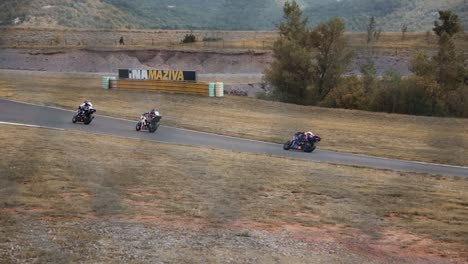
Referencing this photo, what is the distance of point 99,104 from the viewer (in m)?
38.8

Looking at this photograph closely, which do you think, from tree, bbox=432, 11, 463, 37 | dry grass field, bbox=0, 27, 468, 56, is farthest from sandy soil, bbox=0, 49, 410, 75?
tree, bbox=432, 11, 463, 37

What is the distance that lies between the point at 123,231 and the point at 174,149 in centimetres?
1187

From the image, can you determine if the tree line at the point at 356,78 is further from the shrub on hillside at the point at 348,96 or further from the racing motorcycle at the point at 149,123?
the racing motorcycle at the point at 149,123

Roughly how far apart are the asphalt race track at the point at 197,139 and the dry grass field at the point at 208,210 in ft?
11.8

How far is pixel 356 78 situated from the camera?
54.1 metres

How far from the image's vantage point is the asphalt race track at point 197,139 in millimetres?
24598

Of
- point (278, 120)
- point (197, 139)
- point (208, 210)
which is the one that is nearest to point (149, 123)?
point (197, 139)

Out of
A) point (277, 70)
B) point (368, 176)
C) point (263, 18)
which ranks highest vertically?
point (263, 18)

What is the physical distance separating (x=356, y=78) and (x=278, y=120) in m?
18.8

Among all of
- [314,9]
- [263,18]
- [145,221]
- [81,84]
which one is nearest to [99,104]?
[81,84]

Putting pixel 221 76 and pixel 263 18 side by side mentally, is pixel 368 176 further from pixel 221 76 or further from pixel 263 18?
pixel 263 18

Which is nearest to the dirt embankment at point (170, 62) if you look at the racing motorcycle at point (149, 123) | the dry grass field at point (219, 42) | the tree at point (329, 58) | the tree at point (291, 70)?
the dry grass field at point (219, 42)

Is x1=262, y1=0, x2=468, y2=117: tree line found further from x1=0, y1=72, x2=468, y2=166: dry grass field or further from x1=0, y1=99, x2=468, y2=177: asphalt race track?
x1=0, y1=99, x2=468, y2=177: asphalt race track

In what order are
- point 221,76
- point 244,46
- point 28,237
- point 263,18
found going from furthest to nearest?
point 263,18
point 244,46
point 221,76
point 28,237
